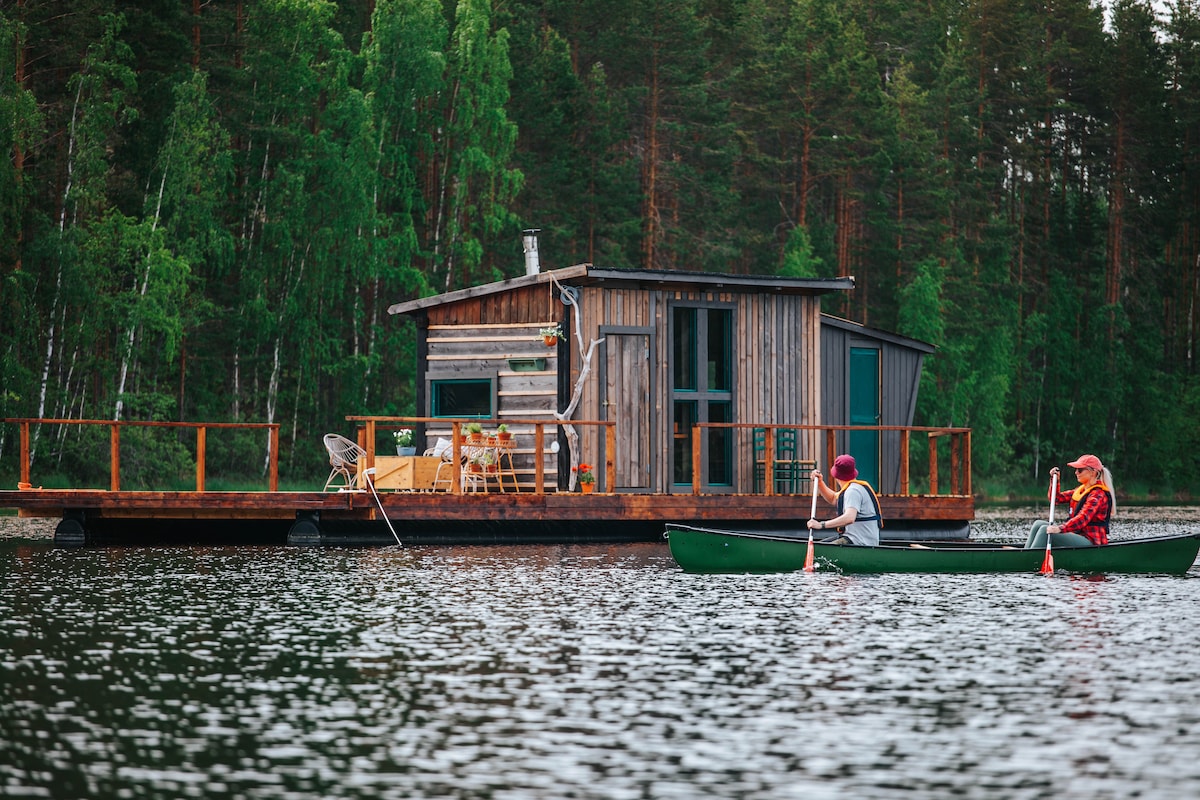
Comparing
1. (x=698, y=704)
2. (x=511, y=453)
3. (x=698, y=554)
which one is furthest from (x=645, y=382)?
(x=698, y=704)

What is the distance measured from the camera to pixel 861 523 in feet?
59.0

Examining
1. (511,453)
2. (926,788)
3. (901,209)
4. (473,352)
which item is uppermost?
(901,209)

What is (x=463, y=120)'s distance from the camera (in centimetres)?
4309

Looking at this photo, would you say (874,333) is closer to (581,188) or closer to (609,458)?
(609,458)

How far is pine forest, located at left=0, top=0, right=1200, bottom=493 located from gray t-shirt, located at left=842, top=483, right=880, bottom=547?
19.5 m

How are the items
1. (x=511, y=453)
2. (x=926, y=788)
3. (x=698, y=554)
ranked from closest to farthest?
(x=926, y=788)
(x=698, y=554)
(x=511, y=453)

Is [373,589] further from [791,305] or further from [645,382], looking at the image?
[791,305]

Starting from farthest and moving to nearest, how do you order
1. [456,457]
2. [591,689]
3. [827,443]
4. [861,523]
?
[827,443], [456,457], [861,523], [591,689]

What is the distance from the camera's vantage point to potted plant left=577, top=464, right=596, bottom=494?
2280 centimetres

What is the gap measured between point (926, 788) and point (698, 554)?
1079 centimetres

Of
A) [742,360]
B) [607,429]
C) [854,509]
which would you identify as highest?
[742,360]

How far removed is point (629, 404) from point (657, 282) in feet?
5.84

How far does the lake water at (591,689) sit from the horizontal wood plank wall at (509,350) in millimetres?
6602

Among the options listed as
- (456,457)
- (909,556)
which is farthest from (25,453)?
(909,556)
